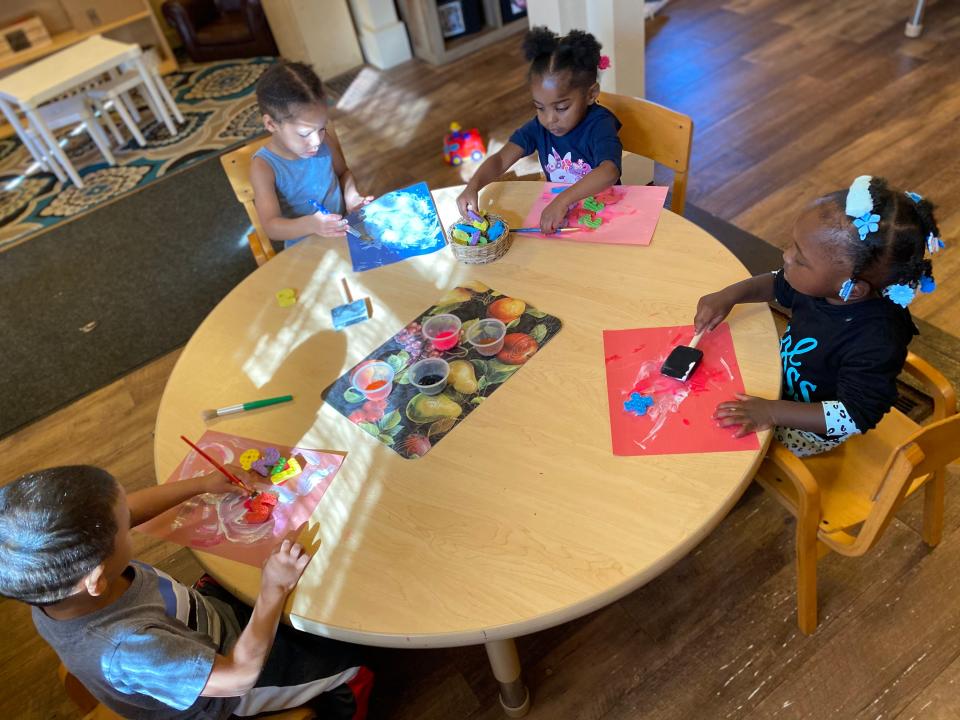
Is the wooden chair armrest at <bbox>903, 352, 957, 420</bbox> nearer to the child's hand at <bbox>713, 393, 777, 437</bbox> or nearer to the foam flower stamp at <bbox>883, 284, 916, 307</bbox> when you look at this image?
the foam flower stamp at <bbox>883, 284, 916, 307</bbox>

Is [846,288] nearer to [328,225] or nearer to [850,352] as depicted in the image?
[850,352]

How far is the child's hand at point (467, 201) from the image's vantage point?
1644 millimetres

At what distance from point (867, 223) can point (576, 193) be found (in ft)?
2.24

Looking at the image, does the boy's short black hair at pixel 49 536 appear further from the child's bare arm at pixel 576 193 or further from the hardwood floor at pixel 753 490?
the child's bare arm at pixel 576 193

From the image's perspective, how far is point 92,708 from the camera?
1.11 m

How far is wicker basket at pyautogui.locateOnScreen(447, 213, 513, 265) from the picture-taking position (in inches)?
59.5

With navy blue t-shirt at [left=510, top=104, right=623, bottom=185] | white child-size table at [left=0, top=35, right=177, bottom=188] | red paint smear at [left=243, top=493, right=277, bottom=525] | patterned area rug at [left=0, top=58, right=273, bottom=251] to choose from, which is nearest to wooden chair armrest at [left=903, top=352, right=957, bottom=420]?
navy blue t-shirt at [left=510, top=104, right=623, bottom=185]

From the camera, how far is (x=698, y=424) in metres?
1.13

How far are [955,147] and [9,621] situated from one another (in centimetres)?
369

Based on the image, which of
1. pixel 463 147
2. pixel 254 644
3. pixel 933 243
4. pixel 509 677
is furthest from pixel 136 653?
pixel 463 147

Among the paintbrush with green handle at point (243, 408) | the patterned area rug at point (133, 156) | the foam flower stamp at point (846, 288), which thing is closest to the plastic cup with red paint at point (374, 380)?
the paintbrush with green handle at point (243, 408)

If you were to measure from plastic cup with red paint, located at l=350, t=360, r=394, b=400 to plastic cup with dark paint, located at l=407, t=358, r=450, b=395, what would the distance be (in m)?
0.05

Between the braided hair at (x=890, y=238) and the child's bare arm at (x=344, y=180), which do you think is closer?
the braided hair at (x=890, y=238)

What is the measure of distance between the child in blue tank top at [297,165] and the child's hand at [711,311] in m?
0.89
